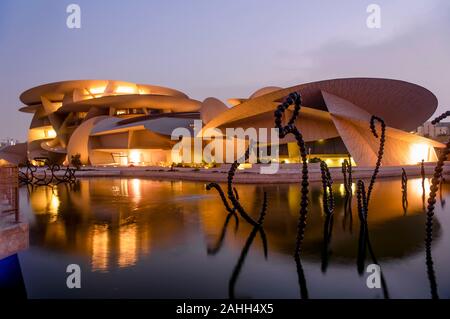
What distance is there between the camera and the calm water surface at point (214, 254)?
4.92 m

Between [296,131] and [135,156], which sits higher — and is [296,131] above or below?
above

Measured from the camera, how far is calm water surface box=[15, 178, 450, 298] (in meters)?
4.92

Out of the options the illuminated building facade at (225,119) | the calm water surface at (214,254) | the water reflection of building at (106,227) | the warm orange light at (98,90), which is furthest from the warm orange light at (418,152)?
the warm orange light at (98,90)

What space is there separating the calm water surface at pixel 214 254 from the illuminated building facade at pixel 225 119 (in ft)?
74.3

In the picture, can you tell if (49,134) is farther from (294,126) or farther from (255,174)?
(294,126)

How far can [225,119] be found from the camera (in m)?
38.7

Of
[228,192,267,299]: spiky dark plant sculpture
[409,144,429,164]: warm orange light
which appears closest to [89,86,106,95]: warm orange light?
[409,144,429,164]: warm orange light

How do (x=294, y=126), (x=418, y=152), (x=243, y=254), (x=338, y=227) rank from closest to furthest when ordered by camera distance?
(x=294, y=126), (x=243, y=254), (x=338, y=227), (x=418, y=152)

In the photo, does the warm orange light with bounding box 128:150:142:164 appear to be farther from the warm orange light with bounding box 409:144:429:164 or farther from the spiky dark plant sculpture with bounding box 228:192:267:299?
the spiky dark plant sculpture with bounding box 228:192:267:299

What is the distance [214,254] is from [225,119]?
3256cm

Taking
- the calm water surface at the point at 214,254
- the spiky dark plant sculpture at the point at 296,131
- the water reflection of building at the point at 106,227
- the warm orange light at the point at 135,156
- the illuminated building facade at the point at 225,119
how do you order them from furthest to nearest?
the warm orange light at the point at 135,156, the illuminated building facade at the point at 225,119, the water reflection of building at the point at 106,227, the spiky dark plant sculpture at the point at 296,131, the calm water surface at the point at 214,254

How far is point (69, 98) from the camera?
201 feet

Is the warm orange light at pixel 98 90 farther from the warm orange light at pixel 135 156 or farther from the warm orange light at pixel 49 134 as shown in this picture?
the warm orange light at pixel 135 156

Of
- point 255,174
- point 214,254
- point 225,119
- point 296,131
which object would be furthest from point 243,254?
point 225,119
